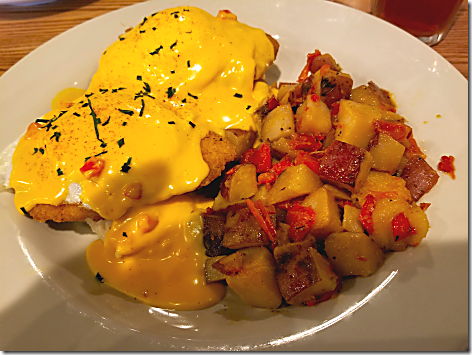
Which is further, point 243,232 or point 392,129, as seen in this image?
point 392,129

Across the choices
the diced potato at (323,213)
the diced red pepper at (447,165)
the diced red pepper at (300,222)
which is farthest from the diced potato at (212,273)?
the diced red pepper at (447,165)

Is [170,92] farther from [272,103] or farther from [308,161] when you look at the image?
[308,161]

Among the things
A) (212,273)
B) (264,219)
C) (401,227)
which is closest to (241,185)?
(264,219)

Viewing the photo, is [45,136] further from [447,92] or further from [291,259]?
[447,92]

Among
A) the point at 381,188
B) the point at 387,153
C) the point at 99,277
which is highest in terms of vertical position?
the point at 387,153

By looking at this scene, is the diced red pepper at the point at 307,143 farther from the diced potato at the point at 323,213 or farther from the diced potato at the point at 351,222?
the diced potato at the point at 351,222
